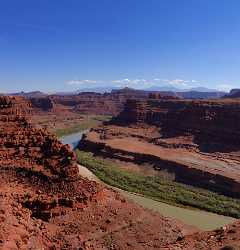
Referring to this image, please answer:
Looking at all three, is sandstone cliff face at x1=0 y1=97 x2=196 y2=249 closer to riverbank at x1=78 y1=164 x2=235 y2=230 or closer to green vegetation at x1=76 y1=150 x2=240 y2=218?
riverbank at x1=78 y1=164 x2=235 y2=230

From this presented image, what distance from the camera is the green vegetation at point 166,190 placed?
41.5 m

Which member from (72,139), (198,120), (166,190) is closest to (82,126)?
(72,139)

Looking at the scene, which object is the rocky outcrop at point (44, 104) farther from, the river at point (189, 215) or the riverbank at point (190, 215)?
the riverbank at point (190, 215)

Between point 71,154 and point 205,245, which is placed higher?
point 71,154

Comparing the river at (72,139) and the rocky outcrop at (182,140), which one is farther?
the river at (72,139)

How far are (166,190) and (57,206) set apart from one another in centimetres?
2022

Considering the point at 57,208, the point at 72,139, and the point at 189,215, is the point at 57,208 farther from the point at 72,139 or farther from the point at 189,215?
the point at 72,139

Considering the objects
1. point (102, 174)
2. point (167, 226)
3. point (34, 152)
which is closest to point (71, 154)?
point (34, 152)

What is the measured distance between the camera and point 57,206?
91.4ft

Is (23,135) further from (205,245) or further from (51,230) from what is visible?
(205,245)

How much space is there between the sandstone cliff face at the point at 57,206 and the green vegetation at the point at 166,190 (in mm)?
10672

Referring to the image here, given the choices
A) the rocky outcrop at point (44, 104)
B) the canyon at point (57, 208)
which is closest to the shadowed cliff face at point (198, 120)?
the canyon at point (57, 208)

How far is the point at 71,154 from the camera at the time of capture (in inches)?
1208

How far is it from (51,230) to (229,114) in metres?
50.7
